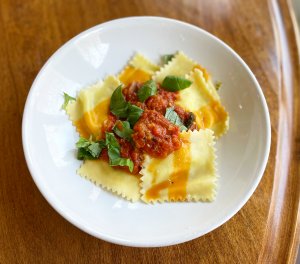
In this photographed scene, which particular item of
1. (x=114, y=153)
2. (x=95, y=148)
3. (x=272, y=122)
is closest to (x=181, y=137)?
(x=114, y=153)

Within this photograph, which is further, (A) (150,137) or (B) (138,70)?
(B) (138,70)

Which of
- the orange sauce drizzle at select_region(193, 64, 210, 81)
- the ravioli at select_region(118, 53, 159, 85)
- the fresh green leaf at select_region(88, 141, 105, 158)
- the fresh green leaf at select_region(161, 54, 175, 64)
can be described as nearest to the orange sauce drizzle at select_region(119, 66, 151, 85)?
the ravioli at select_region(118, 53, 159, 85)

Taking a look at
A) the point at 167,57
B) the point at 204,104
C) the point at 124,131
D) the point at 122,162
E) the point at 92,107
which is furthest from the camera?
the point at 167,57

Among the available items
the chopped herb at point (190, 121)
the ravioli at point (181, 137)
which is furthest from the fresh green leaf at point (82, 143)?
the chopped herb at point (190, 121)

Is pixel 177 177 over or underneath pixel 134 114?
underneath

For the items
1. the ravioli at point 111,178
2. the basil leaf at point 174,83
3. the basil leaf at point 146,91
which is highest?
the basil leaf at point 174,83

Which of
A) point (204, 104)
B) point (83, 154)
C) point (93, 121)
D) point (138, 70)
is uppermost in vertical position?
point (138, 70)

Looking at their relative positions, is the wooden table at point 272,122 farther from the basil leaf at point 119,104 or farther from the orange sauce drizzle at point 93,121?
the basil leaf at point 119,104

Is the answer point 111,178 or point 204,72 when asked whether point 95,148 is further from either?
point 204,72
